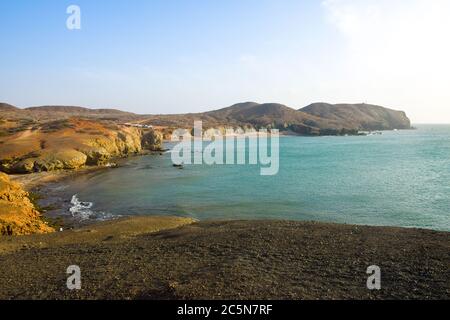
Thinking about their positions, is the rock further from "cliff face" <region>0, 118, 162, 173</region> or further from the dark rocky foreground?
the dark rocky foreground

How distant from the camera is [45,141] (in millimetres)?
79625

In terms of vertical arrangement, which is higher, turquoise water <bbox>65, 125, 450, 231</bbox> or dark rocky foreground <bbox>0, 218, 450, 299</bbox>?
dark rocky foreground <bbox>0, 218, 450, 299</bbox>

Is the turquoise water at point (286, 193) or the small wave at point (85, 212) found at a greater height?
the turquoise water at point (286, 193)

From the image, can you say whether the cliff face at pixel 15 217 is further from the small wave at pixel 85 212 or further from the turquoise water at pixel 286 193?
the turquoise water at pixel 286 193

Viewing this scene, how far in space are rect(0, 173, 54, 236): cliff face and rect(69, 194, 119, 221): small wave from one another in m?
4.51

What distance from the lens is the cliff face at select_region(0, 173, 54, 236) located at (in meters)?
26.6

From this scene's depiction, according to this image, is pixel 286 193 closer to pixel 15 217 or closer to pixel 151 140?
pixel 15 217

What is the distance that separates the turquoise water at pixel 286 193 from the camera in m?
35.4

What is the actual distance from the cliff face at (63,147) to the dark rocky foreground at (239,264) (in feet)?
152

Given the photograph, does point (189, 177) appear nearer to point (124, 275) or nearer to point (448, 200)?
point (448, 200)

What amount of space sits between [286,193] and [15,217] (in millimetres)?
28602

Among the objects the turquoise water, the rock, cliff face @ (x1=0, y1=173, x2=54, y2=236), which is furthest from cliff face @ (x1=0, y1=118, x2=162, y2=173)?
cliff face @ (x1=0, y1=173, x2=54, y2=236)

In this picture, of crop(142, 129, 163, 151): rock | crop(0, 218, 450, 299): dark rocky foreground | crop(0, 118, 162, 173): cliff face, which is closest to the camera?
crop(0, 218, 450, 299): dark rocky foreground

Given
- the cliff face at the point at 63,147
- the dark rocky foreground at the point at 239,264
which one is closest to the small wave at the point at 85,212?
the dark rocky foreground at the point at 239,264
